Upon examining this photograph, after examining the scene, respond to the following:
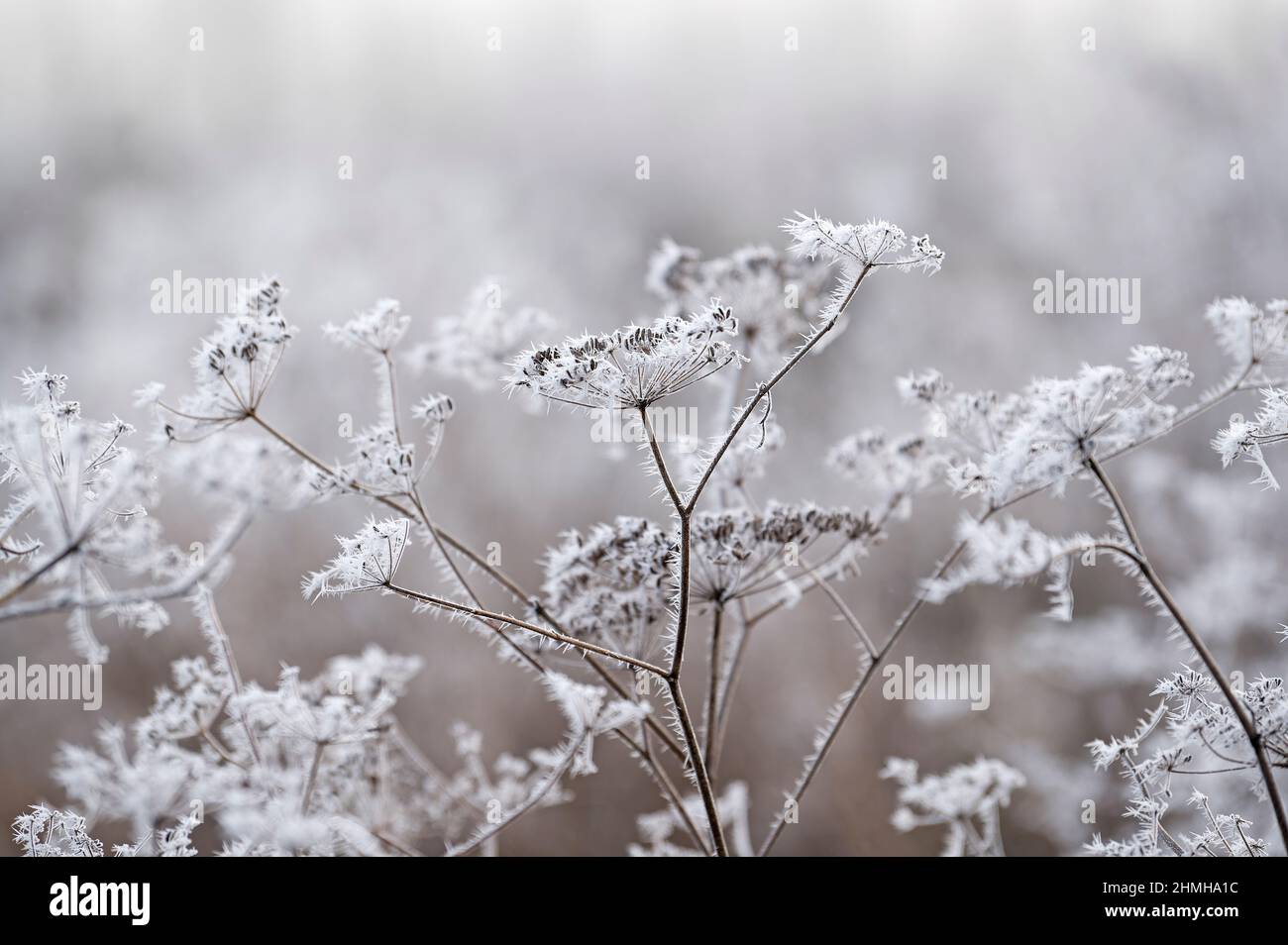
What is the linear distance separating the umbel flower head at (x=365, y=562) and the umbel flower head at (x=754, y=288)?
47 cm

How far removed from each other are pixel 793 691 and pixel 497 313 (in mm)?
1575

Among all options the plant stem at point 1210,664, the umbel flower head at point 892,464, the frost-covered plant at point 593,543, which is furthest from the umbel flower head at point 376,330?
the plant stem at point 1210,664

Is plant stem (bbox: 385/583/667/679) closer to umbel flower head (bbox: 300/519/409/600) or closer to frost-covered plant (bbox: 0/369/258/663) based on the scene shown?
umbel flower head (bbox: 300/519/409/600)

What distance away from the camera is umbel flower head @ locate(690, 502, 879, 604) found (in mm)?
620

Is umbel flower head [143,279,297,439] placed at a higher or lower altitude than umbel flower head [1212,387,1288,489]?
higher

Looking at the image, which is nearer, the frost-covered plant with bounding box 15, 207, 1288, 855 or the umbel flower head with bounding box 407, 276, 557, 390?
the frost-covered plant with bounding box 15, 207, 1288, 855

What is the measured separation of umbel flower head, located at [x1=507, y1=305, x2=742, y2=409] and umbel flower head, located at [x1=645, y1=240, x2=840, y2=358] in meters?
0.38

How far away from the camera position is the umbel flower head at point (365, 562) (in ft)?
1.62

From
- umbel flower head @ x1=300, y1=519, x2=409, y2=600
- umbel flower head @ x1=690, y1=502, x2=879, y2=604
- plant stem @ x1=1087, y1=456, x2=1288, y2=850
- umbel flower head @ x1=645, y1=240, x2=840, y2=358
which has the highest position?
umbel flower head @ x1=645, y1=240, x2=840, y2=358

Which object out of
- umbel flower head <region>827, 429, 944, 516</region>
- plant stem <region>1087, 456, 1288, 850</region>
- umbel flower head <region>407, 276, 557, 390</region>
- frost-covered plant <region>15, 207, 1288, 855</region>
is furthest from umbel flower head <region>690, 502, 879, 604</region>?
umbel flower head <region>407, 276, 557, 390</region>

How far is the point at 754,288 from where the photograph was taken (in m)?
0.89

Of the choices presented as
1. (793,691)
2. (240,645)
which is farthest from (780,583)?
(240,645)

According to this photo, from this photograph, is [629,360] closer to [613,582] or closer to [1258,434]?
[613,582]
